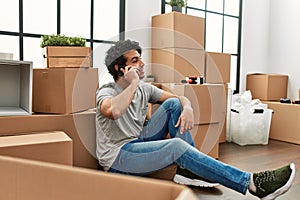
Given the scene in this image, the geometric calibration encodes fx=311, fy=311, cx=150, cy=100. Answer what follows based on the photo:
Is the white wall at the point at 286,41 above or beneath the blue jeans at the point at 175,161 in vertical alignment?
above

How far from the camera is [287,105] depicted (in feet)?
11.4

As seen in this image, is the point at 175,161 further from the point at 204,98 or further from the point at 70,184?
the point at 70,184

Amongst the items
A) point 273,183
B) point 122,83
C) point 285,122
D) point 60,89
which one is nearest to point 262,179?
point 273,183

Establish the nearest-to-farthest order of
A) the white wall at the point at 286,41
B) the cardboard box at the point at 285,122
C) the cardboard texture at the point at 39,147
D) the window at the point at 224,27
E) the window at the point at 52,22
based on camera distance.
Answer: the cardboard texture at the point at 39,147, the window at the point at 52,22, the cardboard box at the point at 285,122, the window at the point at 224,27, the white wall at the point at 286,41

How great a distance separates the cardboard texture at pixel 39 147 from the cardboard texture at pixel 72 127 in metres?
0.11

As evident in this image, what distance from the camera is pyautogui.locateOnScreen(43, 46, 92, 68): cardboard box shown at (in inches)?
73.5

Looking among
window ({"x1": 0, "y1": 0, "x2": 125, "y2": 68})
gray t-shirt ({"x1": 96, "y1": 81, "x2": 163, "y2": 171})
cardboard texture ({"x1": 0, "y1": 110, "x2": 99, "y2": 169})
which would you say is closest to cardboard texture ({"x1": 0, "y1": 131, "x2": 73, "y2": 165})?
cardboard texture ({"x1": 0, "y1": 110, "x2": 99, "y2": 169})

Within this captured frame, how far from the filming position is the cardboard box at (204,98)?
2465mm

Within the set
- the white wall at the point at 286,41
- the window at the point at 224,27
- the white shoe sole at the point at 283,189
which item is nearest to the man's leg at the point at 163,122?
the white shoe sole at the point at 283,189

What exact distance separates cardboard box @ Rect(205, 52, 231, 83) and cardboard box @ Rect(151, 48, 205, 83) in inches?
2.8

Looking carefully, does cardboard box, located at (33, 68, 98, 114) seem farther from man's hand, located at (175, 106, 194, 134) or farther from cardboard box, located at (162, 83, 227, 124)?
cardboard box, located at (162, 83, 227, 124)

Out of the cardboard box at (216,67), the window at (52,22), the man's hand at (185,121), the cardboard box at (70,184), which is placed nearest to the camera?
the cardboard box at (70,184)

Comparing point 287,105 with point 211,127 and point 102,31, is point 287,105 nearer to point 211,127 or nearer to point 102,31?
point 211,127

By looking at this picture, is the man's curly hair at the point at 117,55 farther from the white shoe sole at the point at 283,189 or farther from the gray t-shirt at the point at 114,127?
the white shoe sole at the point at 283,189
